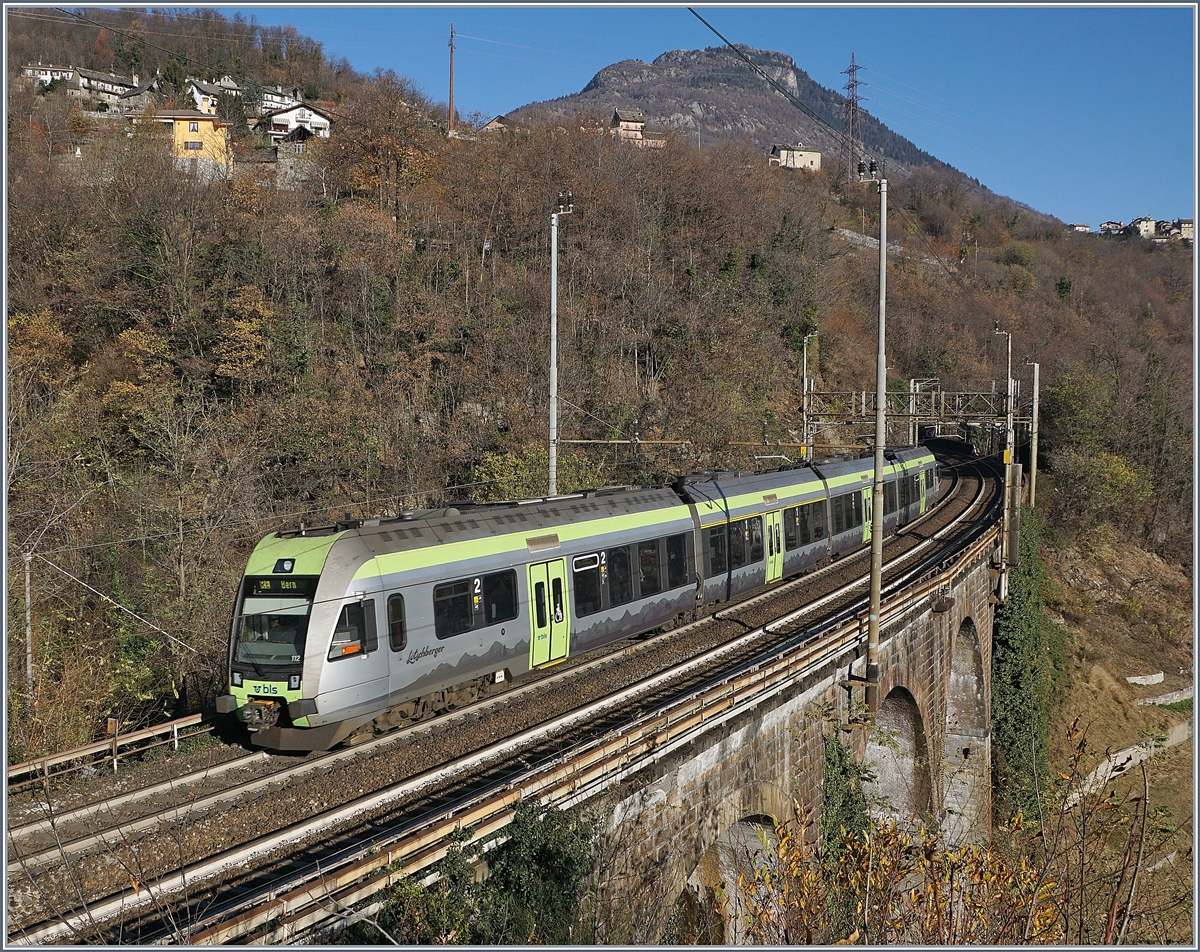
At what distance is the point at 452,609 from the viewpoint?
40.5 feet

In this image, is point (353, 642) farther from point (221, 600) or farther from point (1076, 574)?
point (1076, 574)

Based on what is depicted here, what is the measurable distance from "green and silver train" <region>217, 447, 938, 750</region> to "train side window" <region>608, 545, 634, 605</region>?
0.12 ft

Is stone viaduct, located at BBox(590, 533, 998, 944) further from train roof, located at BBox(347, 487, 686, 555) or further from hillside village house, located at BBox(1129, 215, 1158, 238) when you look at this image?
hillside village house, located at BBox(1129, 215, 1158, 238)

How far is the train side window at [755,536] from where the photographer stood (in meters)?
20.3

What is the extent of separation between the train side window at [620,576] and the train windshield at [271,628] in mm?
6071

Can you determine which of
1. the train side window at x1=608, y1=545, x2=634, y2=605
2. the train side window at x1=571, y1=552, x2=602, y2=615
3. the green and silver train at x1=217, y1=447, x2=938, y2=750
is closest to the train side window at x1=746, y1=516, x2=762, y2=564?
the green and silver train at x1=217, y1=447, x2=938, y2=750

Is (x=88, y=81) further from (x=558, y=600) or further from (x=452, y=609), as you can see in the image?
(x=452, y=609)

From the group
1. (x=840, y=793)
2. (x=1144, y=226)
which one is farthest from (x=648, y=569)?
(x=1144, y=226)

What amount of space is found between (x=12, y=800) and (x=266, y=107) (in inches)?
2894

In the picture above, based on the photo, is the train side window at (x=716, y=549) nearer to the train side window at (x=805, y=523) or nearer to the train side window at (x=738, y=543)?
the train side window at (x=738, y=543)

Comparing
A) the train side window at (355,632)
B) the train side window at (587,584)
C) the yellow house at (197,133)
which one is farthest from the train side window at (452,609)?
the yellow house at (197,133)

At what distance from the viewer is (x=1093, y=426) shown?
182ft

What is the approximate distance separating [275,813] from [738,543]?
12.4 metres

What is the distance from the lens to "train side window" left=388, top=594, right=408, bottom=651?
11.4 metres
